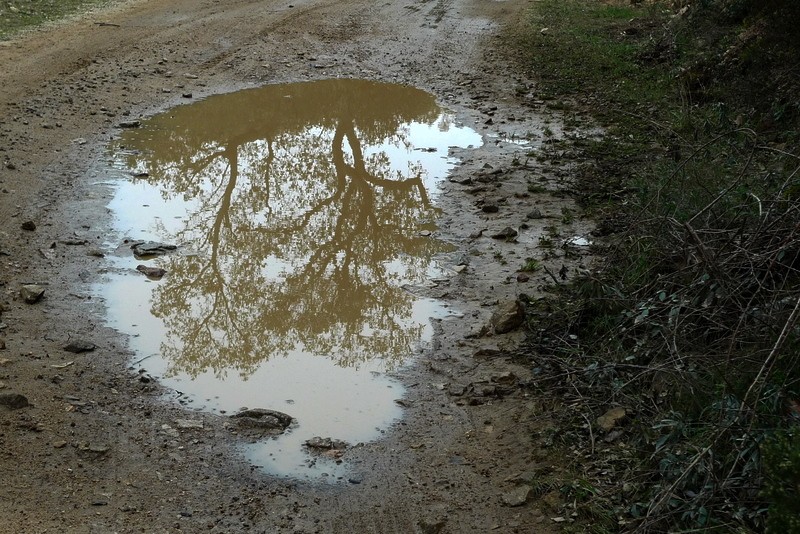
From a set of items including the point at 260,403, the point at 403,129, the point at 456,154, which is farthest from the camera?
the point at 403,129

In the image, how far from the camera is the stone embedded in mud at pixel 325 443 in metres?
4.25

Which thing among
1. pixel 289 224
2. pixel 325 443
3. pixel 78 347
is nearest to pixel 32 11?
pixel 289 224

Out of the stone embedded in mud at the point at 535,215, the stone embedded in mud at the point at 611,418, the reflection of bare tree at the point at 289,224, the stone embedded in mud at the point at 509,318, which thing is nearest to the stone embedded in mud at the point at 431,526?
the stone embedded in mud at the point at 611,418

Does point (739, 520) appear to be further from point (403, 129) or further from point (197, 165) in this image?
point (403, 129)

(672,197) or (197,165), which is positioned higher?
(672,197)

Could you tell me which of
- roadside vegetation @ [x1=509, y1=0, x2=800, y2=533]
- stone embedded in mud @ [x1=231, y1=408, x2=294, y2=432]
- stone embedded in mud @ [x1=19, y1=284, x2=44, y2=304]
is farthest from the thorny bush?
stone embedded in mud @ [x1=19, y1=284, x2=44, y2=304]

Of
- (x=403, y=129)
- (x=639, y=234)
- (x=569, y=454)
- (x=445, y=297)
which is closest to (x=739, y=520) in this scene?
(x=569, y=454)

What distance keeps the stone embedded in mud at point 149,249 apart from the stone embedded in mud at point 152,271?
223 mm

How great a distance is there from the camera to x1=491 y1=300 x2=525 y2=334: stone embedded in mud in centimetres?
525

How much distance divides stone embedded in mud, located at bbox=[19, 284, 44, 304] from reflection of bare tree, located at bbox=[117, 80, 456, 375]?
695 millimetres

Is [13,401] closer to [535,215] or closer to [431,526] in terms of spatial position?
[431,526]

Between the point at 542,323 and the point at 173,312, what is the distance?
231 centimetres

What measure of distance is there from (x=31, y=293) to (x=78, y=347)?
29.3 inches

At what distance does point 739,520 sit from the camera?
10.0 feet
